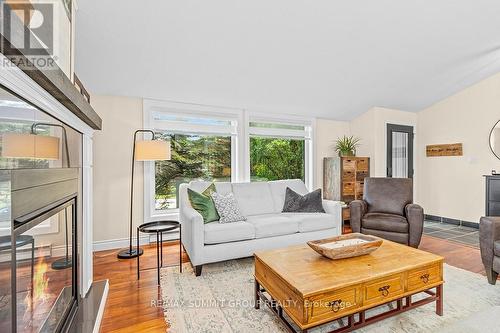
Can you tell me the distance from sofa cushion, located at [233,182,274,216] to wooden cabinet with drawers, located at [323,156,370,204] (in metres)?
1.63

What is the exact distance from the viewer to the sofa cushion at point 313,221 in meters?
3.15

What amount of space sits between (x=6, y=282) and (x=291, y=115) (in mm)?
4342

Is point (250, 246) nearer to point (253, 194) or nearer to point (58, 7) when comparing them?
point (253, 194)

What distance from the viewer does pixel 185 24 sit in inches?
A: 96.3

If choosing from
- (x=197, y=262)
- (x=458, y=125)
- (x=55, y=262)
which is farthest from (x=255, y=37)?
(x=458, y=125)

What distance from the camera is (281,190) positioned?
377cm

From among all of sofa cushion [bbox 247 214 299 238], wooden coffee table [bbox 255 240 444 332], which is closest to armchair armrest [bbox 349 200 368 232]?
sofa cushion [bbox 247 214 299 238]

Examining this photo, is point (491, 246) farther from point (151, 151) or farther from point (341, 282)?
point (151, 151)

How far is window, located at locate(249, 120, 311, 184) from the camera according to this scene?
4.50 meters

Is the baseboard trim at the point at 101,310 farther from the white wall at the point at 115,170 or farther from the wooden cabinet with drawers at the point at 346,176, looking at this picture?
the wooden cabinet with drawers at the point at 346,176

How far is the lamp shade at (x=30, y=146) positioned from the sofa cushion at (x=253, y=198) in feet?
7.42

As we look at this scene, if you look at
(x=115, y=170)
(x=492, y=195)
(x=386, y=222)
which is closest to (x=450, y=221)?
(x=492, y=195)

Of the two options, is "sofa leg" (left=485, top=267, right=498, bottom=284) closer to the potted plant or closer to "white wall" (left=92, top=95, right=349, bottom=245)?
the potted plant

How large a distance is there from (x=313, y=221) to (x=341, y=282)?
5.58ft
